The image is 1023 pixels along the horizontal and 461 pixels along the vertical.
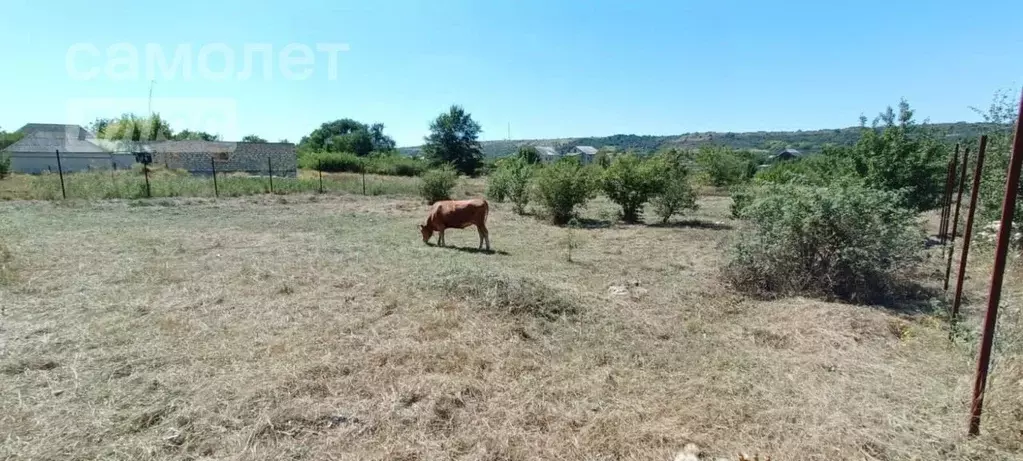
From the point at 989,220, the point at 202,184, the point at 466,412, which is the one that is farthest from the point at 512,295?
the point at 202,184

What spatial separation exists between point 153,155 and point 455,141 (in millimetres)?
22657

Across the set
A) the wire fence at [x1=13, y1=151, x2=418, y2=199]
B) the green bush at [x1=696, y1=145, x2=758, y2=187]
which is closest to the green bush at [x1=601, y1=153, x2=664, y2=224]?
the wire fence at [x1=13, y1=151, x2=418, y2=199]

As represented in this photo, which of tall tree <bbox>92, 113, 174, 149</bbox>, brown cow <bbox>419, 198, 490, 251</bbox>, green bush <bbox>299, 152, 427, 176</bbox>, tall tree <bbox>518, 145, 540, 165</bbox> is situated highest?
tall tree <bbox>92, 113, 174, 149</bbox>

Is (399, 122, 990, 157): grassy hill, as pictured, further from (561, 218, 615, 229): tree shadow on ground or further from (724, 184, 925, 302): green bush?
(724, 184, 925, 302): green bush

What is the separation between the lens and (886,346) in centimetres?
403

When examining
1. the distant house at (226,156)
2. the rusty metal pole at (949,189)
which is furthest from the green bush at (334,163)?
the rusty metal pole at (949,189)

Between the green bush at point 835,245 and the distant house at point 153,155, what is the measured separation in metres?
30.0

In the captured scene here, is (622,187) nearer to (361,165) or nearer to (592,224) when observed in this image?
(592,224)

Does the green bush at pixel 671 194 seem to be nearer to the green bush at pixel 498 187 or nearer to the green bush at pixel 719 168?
the green bush at pixel 498 187

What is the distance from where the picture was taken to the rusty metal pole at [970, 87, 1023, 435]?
7.10ft

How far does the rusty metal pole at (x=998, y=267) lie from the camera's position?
216 centimetres

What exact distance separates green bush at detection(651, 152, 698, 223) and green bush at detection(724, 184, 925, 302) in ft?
22.9

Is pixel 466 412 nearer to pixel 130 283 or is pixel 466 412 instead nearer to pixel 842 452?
pixel 842 452

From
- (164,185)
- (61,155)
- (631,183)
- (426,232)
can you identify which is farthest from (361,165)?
(426,232)
